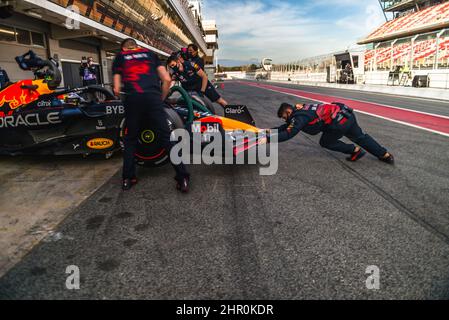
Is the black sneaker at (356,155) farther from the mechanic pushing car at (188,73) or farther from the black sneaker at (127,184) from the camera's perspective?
the black sneaker at (127,184)

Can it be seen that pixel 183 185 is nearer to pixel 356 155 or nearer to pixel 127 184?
pixel 127 184

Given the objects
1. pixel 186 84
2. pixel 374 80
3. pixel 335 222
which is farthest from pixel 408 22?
pixel 335 222

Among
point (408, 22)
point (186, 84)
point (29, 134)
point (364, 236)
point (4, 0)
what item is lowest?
point (364, 236)

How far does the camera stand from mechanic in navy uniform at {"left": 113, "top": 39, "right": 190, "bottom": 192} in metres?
3.45

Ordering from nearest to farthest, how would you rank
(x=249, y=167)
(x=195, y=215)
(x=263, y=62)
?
(x=195, y=215), (x=249, y=167), (x=263, y=62)

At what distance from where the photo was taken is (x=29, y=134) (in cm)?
458

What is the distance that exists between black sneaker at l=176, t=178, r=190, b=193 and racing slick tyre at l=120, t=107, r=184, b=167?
1.76ft

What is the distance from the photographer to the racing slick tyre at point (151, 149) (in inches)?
157

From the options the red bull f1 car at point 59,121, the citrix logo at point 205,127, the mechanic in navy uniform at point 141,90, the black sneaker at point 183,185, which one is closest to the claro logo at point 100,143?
the red bull f1 car at point 59,121

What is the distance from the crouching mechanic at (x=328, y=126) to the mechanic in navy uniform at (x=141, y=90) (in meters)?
1.22

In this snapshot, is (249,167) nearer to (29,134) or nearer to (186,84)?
(186,84)

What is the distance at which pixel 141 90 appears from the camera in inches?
136

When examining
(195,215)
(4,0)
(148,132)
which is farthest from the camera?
(4,0)
